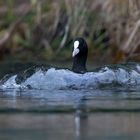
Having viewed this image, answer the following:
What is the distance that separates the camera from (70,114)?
741cm

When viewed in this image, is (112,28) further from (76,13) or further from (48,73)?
(48,73)

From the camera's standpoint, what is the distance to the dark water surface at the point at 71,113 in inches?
246

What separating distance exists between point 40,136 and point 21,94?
3.22m

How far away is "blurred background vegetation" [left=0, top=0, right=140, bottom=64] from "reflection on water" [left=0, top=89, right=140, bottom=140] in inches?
148

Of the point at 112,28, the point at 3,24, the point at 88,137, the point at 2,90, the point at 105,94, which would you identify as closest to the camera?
the point at 88,137

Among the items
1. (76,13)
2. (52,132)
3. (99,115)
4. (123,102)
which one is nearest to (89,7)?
(76,13)

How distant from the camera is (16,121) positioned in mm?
6965

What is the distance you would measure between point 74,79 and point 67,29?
546cm

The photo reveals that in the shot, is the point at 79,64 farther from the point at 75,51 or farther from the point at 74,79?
the point at 74,79

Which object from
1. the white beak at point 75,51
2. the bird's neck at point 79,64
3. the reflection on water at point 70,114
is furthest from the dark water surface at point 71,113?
the white beak at point 75,51

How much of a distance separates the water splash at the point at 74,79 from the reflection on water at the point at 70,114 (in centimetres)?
11

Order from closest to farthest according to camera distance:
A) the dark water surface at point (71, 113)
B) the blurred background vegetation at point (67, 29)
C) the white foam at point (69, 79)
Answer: the dark water surface at point (71, 113) < the white foam at point (69, 79) < the blurred background vegetation at point (67, 29)

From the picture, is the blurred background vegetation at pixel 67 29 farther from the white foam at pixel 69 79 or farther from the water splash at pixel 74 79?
the white foam at pixel 69 79

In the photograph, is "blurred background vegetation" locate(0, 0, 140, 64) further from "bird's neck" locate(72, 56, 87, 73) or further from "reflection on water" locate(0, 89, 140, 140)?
"reflection on water" locate(0, 89, 140, 140)
